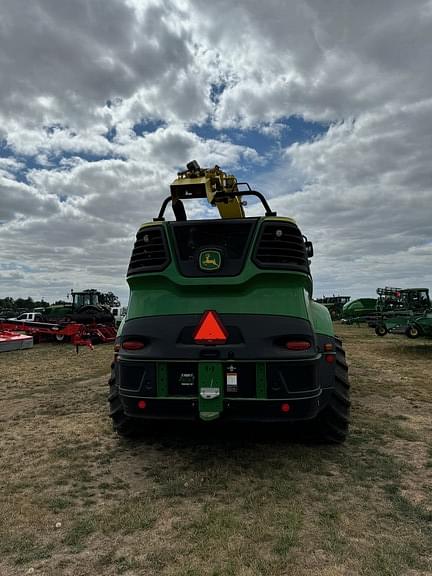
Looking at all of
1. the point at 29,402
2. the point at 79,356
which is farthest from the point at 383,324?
the point at 29,402

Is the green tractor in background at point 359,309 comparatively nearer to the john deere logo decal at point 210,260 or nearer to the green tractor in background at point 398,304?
the green tractor in background at point 398,304

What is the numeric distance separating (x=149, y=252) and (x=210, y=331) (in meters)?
1.12

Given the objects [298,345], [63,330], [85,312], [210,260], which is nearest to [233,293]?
[210,260]

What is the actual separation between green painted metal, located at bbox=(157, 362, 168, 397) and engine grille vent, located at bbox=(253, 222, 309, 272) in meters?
1.32

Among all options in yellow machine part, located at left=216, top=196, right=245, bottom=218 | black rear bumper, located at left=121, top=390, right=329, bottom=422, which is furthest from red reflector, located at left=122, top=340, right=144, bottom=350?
yellow machine part, located at left=216, top=196, right=245, bottom=218

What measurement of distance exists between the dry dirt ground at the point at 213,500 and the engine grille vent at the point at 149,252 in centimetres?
197

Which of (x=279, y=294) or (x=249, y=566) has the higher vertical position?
(x=279, y=294)

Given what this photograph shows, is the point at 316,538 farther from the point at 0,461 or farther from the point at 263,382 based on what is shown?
the point at 0,461

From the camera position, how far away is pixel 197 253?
175 inches

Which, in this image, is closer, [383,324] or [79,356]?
[79,356]

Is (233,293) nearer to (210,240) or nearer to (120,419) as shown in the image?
(210,240)

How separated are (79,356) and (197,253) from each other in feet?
37.5

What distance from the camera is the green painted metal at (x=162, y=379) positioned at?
411 centimetres

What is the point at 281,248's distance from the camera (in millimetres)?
4367
